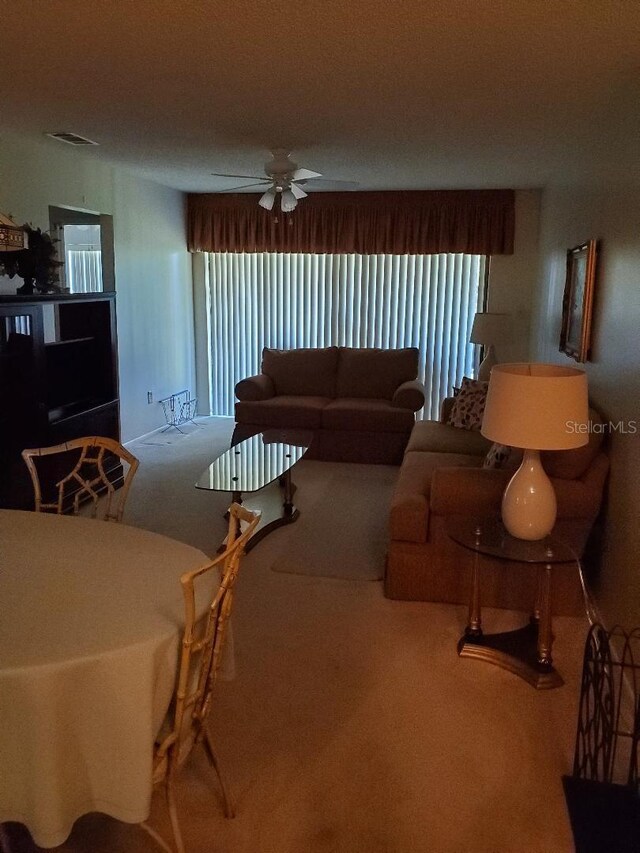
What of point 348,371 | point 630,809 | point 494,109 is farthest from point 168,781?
point 348,371

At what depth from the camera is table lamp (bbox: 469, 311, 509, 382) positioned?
605 centimetres

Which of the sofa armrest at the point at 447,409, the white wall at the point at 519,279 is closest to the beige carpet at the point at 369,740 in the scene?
the sofa armrest at the point at 447,409

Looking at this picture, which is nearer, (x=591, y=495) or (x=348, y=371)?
(x=591, y=495)

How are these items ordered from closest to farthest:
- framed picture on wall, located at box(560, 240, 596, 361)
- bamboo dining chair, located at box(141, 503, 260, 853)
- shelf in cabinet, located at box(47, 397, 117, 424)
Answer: bamboo dining chair, located at box(141, 503, 260, 853), framed picture on wall, located at box(560, 240, 596, 361), shelf in cabinet, located at box(47, 397, 117, 424)

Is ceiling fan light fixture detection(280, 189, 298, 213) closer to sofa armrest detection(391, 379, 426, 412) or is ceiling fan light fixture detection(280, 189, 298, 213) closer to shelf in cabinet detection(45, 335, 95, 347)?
shelf in cabinet detection(45, 335, 95, 347)

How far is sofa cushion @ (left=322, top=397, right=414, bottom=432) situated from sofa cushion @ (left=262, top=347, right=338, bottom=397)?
0.65 metres

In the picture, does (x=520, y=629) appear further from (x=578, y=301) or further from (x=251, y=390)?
(x=251, y=390)

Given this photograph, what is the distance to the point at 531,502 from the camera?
264 centimetres

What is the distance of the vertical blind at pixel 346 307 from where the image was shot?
677 cm

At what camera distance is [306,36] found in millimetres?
2365

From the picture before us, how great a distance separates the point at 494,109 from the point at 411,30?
118 centimetres

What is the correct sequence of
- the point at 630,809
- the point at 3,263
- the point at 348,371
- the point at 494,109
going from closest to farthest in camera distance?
1. the point at 630,809
2. the point at 494,109
3. the point at 3,263
4. the point at 348,371

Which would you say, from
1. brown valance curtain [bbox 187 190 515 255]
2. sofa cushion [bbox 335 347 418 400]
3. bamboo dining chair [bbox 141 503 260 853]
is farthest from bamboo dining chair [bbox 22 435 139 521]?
brown valance curtain [bbox 187 190 515 255]

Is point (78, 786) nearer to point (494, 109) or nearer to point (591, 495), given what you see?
point (591, 495)
